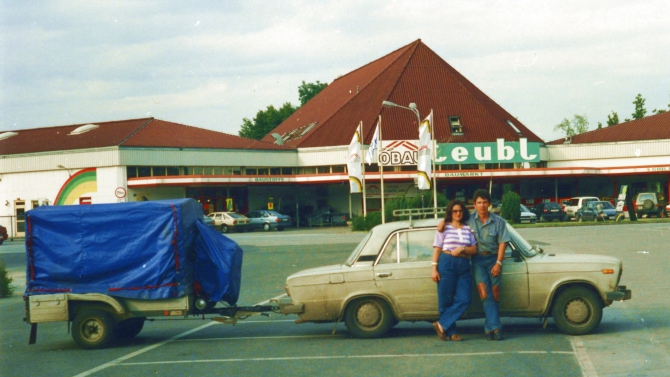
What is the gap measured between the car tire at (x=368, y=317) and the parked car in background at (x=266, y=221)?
144 ft

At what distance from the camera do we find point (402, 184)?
6184cm

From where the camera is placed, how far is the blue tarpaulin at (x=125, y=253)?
10.4 metres

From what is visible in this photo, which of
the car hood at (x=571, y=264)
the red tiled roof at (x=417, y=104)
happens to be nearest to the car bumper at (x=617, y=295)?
the car hood at (x=571, y=264)

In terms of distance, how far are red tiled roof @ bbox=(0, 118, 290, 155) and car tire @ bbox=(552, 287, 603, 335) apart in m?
50.2

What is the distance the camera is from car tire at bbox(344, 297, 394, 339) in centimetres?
1025

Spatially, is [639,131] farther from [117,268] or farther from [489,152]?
[117,268]

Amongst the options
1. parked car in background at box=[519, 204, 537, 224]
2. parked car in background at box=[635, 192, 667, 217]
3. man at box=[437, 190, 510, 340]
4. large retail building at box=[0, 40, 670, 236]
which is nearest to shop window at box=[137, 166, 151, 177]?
large retail building at box=[0, 40, 670, 236]

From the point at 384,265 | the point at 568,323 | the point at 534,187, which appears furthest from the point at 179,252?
the point at 534,187

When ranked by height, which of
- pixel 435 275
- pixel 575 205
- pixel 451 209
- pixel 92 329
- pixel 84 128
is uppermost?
pixel 84 128

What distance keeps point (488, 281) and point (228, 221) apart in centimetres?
4406

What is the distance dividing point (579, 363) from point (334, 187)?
5631cm

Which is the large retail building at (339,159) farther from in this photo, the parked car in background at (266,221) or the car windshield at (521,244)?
the car windshield at (521,244)

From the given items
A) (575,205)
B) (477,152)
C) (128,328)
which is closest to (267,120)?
(477,152)

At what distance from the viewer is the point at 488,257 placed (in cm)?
972
